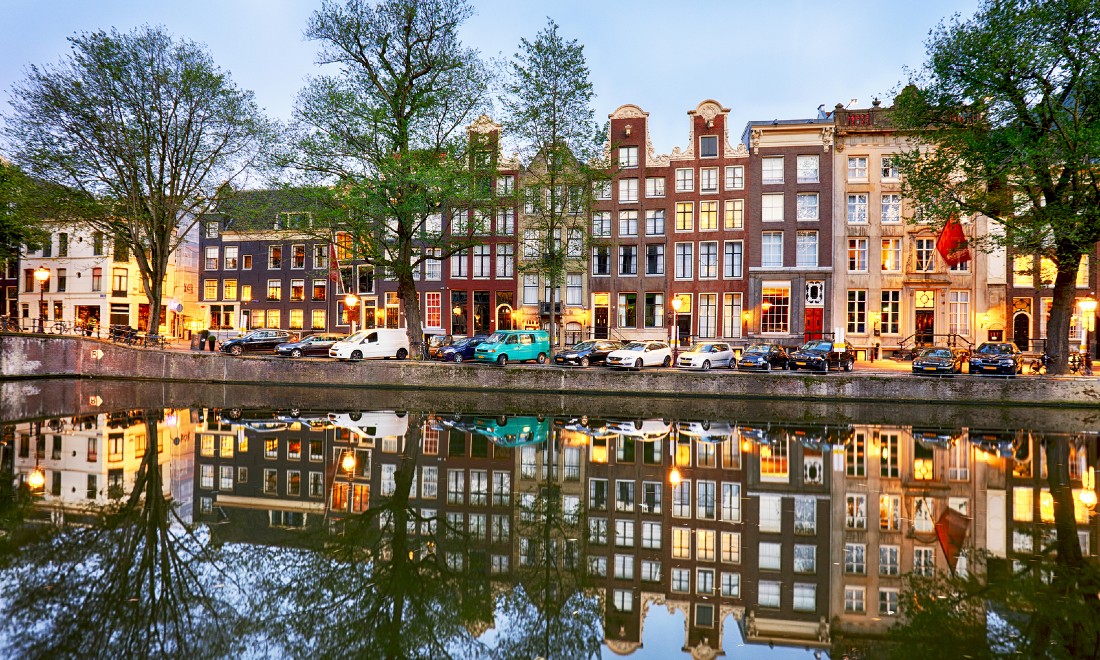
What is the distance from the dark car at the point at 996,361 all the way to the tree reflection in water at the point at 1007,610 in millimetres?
23989

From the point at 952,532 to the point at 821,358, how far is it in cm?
2337

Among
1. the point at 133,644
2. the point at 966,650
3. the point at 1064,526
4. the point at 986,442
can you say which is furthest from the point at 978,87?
the point at 133,644

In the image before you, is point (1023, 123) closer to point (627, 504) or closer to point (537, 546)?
point (627, 504)

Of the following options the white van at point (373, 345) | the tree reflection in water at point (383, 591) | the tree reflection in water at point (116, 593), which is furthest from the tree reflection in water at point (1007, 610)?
the white van at point (373, 345)

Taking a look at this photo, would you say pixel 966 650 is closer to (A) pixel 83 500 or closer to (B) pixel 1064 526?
(B) pixel 1064 526

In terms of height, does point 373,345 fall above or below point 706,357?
above

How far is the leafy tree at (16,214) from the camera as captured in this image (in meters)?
32.6

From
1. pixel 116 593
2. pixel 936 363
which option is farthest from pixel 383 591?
pixel 936 363

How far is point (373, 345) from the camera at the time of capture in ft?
117

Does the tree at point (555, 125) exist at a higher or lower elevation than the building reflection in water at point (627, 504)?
higher

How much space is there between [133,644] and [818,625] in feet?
24.6

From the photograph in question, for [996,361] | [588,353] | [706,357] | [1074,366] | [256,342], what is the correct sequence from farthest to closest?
[256,342], [588,353], [706,357], [1074,366], [996,361]

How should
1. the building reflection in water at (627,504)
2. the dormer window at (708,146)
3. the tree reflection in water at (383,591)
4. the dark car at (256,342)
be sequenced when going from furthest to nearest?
the dormer window at (708,146) < the dark car at (256,342) < the building reflection in water at (627,504) < the tree reflection in water at (383,591)

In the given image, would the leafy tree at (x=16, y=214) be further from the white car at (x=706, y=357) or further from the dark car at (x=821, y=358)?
the dark car at (x=821, y=358)
